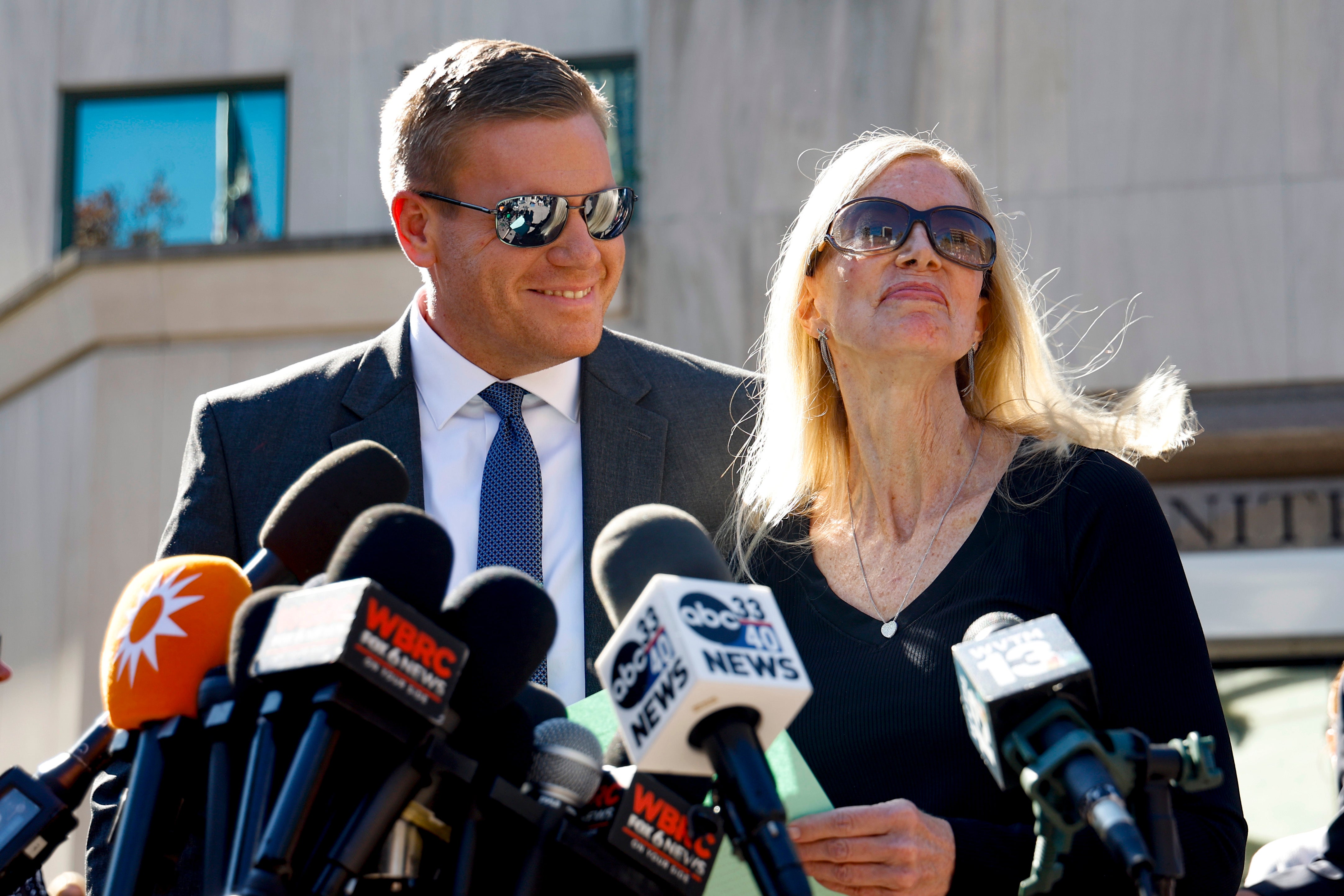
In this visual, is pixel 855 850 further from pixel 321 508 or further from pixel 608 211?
pixel 608 211

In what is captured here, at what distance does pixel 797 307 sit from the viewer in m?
3.13

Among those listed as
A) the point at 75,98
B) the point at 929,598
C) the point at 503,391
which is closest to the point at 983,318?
the point at 929,598

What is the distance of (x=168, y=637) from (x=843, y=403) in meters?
1.84

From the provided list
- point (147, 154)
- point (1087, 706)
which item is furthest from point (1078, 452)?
point (147, 154)

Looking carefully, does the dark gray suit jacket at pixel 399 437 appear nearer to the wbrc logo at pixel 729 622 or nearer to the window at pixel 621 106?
the wbrc logo at pixel 729 622

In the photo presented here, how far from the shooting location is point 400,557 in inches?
58.2

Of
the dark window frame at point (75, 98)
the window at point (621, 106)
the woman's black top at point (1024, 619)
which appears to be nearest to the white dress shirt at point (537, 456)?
the woman's black top at point (1024, 619)

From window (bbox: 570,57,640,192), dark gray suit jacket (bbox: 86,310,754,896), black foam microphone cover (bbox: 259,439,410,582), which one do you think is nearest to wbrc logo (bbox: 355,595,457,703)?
black foam microphone cover (bbox: 259,439,410,582)

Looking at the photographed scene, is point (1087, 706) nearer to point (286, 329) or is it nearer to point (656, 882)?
point (656, 882)

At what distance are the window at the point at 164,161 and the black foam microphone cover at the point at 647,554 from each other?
8712 mm

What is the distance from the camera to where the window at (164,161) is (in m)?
9.76

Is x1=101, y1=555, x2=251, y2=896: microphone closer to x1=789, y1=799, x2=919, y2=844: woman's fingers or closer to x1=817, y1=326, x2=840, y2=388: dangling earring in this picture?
x1=789, y1=799, x2=919, y2=844: woman's fingers

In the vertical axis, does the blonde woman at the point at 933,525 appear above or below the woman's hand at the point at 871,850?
above

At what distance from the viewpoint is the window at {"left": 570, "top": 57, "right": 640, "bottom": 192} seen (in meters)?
9.20
